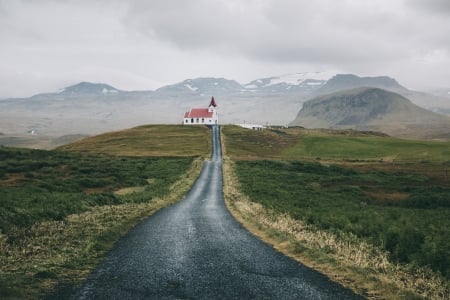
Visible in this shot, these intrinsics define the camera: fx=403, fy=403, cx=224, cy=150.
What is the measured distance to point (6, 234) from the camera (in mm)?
18469

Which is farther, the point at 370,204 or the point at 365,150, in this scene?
the point at 365,150

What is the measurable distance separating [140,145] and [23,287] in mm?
113234

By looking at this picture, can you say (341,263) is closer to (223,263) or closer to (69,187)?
(223,263)

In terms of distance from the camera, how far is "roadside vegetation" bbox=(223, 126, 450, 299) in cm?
1341

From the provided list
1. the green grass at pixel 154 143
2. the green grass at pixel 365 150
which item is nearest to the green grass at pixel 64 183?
the green grass at pixel 154 143

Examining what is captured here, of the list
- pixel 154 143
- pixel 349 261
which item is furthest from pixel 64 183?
pixel 154 143

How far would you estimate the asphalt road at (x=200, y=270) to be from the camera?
1141 cm

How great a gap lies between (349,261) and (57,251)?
37.6ft

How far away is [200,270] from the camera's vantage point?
540 inches

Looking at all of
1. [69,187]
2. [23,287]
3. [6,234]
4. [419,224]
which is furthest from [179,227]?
[69,187]

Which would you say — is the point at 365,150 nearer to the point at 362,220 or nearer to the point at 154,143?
the point at 154,143

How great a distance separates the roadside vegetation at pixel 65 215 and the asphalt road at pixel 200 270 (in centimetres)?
103

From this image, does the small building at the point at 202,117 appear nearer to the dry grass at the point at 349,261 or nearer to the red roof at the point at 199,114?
the red roof at the point at 199,114

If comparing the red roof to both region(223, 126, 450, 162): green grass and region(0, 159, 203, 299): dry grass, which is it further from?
region(0, 159, 203, 299): dry grass
